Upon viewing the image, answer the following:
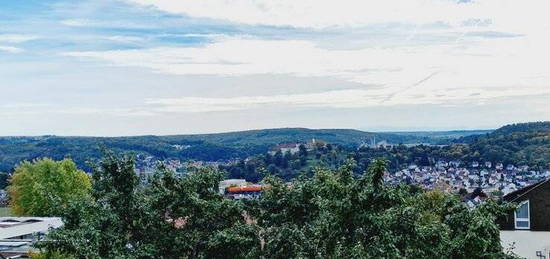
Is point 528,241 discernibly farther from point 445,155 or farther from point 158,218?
point 445,155

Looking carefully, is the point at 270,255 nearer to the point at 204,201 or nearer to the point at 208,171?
the point at 204,201

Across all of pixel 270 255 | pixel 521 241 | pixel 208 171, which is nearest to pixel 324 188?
pixel 270 255

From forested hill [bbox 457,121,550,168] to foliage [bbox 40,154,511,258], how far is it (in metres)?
128

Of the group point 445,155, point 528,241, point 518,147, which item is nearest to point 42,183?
point 528,241

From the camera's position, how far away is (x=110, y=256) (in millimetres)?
16281

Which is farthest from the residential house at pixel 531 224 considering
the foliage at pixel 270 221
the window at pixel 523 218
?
the foliage at pixel 270 221

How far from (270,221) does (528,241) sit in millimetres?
15500

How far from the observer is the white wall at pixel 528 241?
94.1 ft

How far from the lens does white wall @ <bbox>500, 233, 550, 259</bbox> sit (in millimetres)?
28672

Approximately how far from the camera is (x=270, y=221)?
1831 cm

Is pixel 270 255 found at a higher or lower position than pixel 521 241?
higher

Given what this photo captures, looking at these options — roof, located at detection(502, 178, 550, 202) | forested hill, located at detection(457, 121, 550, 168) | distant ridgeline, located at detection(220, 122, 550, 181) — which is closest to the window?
roof, located at detection(502, 178, 550, 202)

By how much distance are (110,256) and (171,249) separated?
1.74 meters

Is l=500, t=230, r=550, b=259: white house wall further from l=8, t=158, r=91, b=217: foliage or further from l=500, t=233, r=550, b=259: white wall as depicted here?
l=8, t=158, r=91, b=217: foliage
